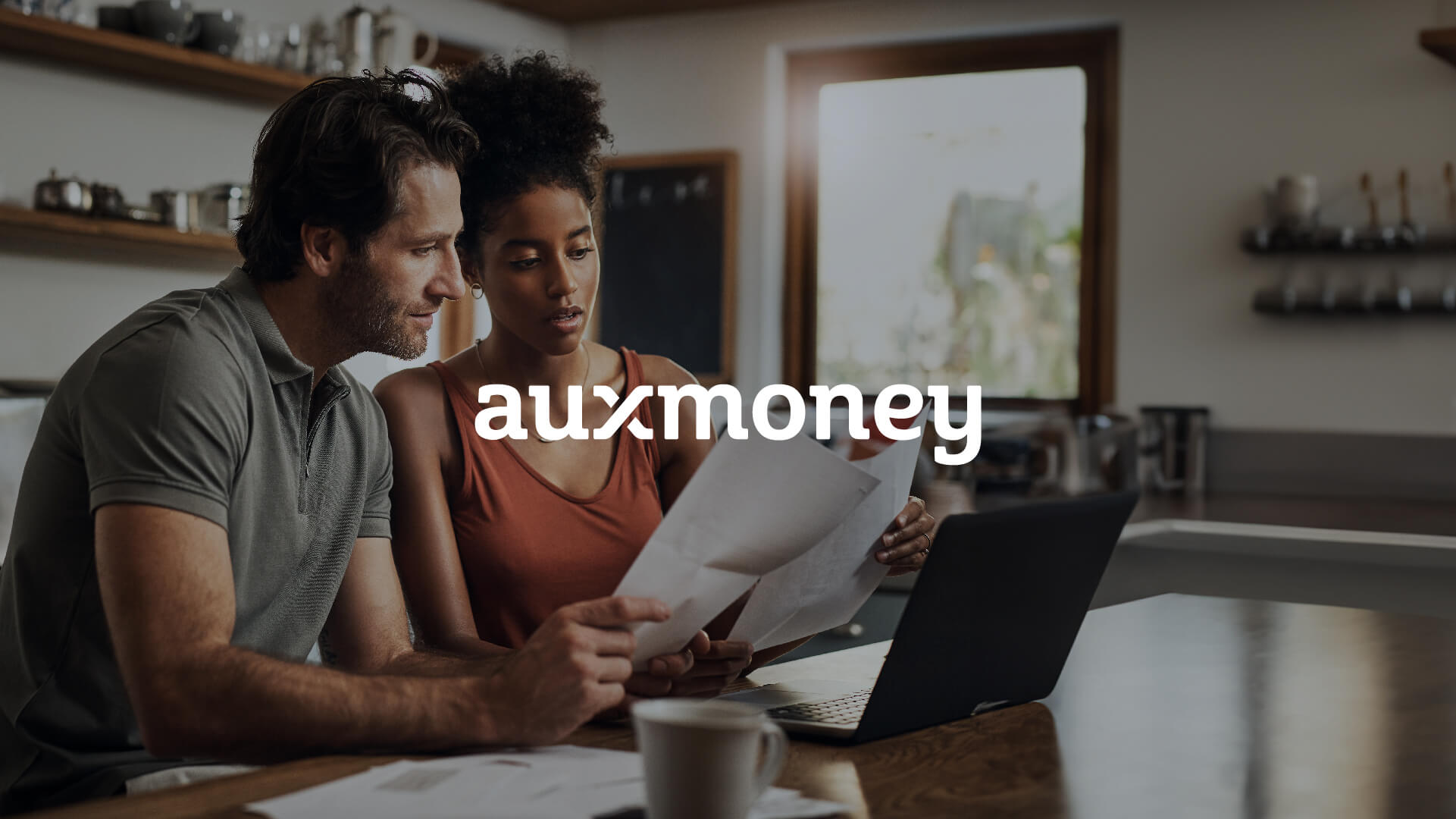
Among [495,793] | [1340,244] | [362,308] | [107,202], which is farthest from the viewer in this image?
[1340,244]

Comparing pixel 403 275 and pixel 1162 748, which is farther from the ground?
pixel 403 275

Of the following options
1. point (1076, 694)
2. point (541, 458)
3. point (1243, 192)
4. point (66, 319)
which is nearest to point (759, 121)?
point (1243, 192)

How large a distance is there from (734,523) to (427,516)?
0.51m

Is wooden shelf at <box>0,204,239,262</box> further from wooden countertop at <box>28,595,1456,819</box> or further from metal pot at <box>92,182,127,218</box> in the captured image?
wooden countertop at <box>28,595,1456,819</box>

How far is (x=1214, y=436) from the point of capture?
3.79 metres

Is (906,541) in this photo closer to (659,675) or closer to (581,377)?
(659,675)

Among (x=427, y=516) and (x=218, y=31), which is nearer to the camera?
(x=427, y=516)

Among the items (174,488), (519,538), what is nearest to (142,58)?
(519,538)

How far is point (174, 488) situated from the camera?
978 millimetres

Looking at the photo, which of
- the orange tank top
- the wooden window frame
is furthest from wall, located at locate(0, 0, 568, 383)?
the orange tank top

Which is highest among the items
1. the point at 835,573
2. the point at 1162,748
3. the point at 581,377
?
the point at 581,377

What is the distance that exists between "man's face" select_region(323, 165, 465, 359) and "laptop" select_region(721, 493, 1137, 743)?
0.45 m

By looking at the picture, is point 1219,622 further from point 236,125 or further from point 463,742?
point 236,125

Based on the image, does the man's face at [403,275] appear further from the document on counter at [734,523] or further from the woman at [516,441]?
the document on counter at [734,523]
